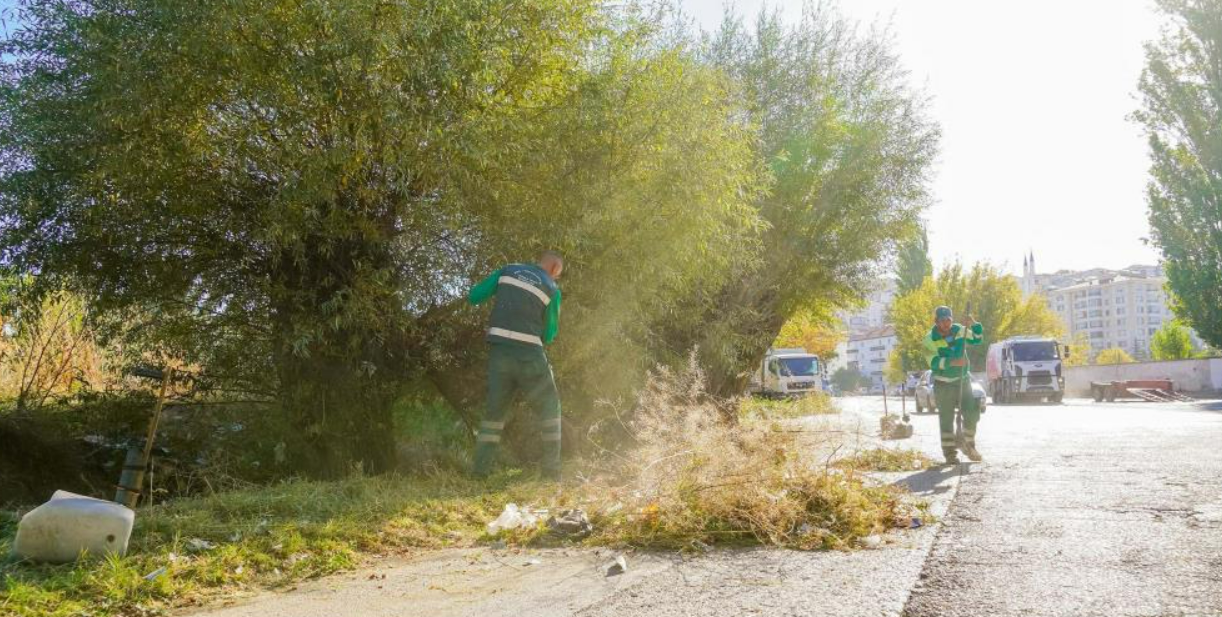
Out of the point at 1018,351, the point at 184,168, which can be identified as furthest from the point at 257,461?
the point at 1018,351

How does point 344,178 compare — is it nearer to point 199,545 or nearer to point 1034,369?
point 199,545

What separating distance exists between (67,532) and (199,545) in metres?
0.61

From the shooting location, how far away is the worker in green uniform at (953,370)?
29.5 ft

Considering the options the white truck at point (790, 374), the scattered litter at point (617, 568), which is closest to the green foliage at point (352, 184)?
the scattered litter at point (617, 568)

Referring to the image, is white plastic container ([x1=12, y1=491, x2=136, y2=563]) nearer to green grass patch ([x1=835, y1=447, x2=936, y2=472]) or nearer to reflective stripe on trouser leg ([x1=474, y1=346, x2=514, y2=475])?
reflective stripe on trouser leg ([x1=474, y1=346, x2=514, y2=475])

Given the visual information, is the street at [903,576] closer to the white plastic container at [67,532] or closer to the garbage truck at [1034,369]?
the white plastic container at [67,532]

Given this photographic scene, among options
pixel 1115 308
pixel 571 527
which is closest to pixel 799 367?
pixel 571 527

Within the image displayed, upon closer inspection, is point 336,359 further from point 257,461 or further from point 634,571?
point 634,571

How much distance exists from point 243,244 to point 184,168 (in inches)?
31.9

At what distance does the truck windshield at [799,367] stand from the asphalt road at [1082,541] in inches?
1335

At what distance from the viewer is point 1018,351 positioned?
1368 inches

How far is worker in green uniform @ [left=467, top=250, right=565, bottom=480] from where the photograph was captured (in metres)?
6.80

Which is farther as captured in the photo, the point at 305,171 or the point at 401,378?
the point at 401,378

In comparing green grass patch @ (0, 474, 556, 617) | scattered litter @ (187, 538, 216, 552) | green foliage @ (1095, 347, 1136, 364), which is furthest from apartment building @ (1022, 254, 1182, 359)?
scattered litter @ (187, 538, 216, 552)
